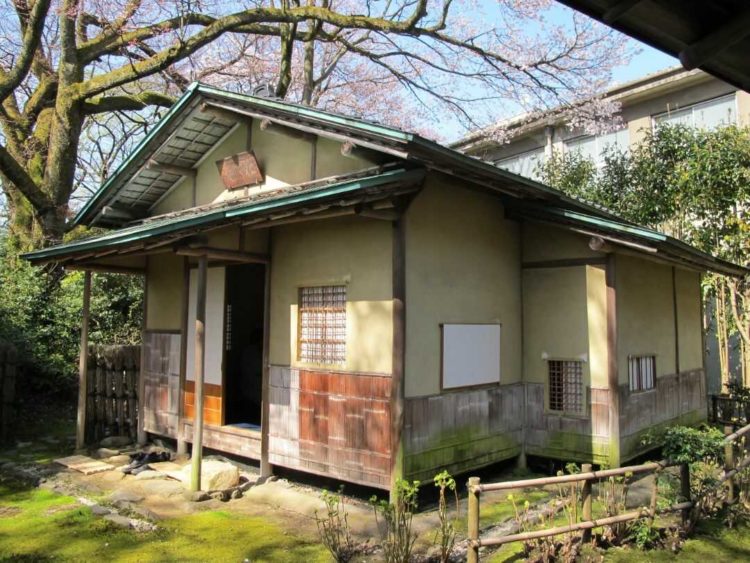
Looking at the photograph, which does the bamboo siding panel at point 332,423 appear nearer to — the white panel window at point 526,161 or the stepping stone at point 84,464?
the stepping stone at point 84,464

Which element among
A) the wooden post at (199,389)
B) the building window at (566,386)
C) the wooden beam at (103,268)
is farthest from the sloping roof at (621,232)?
the wooden beam at (103,268)

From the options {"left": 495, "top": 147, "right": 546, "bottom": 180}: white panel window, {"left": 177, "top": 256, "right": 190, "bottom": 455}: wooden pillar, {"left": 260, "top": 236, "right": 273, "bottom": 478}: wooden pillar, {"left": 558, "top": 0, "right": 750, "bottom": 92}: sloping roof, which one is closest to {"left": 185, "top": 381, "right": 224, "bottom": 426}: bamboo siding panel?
{"left": 177, "top": 256, "right": 190, "bottom": 455}: wooden pillar

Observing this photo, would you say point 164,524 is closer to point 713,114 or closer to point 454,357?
point 454,357

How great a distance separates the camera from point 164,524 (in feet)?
22.4

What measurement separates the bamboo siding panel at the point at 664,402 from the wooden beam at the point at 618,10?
723 cm

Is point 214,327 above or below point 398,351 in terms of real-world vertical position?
above

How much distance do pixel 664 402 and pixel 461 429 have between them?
4.34 meters

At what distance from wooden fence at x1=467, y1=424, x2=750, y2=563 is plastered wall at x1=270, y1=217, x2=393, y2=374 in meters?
2.37

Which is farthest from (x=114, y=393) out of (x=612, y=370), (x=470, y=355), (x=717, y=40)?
(x=717, y=40)

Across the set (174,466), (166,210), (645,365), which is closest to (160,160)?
(166,210)

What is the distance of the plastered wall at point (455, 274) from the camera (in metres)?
7.36

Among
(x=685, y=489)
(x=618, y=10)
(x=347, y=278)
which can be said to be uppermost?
(x=618, y=10)

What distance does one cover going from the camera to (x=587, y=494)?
5.66 meters

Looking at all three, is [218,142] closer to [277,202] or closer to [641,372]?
[277,202]
